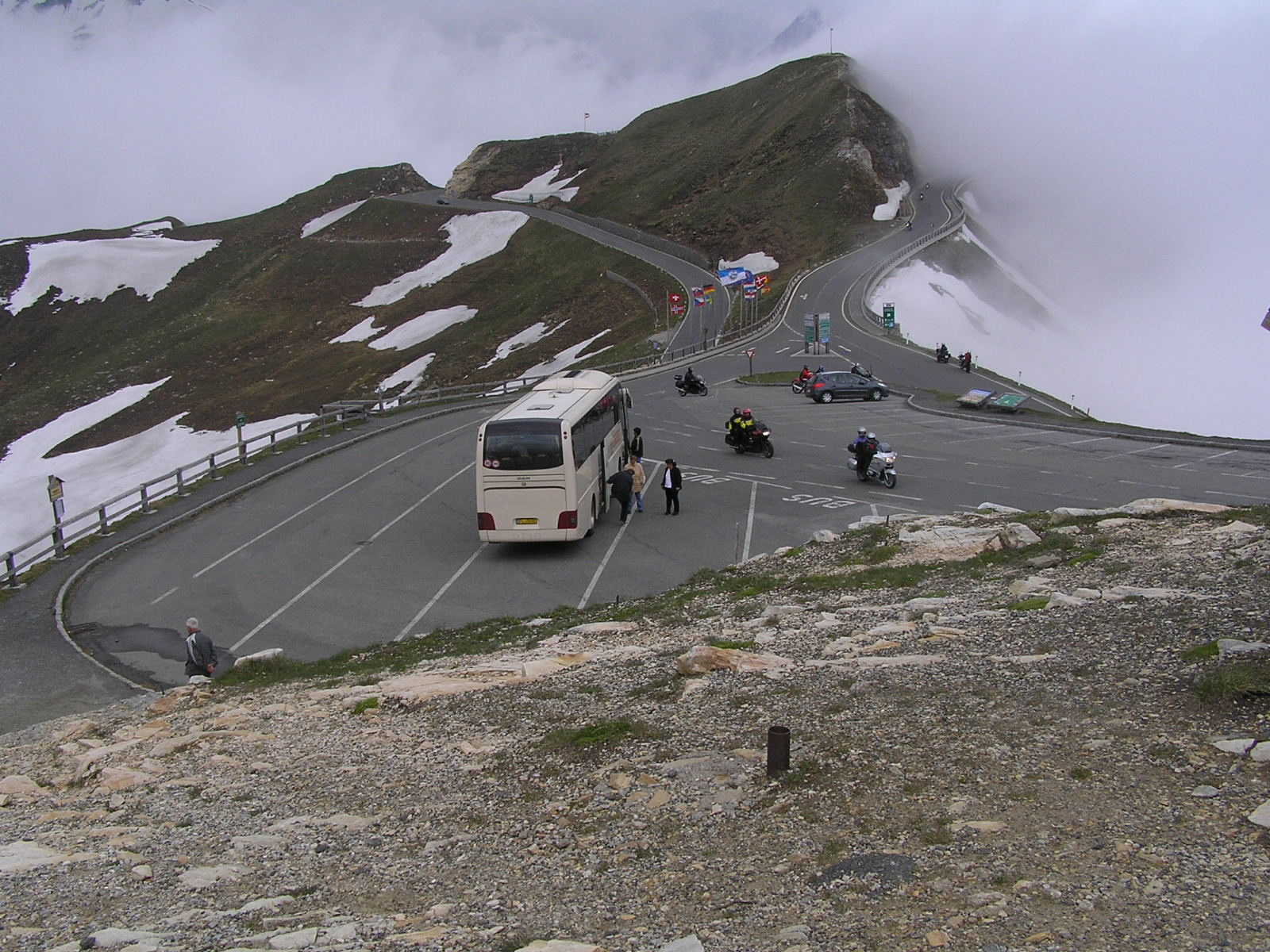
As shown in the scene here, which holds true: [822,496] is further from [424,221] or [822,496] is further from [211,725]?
[424,221]

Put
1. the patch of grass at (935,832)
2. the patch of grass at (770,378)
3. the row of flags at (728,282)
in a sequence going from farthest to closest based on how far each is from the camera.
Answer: the row of flags at (728,282), the patch of grass at (770,378), the patch of grass at (935,832)

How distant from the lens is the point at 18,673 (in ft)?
61.7

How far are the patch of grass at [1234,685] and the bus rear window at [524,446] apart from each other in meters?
16.0

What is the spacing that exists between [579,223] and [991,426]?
81.4 metres

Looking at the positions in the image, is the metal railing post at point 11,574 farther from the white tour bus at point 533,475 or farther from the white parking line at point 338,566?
the white tour bus at point 533,475

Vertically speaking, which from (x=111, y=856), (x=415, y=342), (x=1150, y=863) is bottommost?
(x=111, y=856)

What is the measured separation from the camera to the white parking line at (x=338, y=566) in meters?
20.3

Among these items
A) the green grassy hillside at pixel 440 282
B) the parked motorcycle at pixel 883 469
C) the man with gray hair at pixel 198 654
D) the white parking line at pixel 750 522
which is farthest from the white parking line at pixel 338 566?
the green grassy hillside at pixel 440 282

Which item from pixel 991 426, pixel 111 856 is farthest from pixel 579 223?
pixel 111 856

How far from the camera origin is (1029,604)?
12.9 meters

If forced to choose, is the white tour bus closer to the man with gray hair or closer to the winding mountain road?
the winding mountain road

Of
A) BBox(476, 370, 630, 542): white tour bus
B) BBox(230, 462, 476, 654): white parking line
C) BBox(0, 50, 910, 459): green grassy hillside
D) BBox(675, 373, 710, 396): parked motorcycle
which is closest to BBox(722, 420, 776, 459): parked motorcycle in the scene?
BBox(230, 462, 476, 654): white parking line

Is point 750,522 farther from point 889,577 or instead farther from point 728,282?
point 728,282

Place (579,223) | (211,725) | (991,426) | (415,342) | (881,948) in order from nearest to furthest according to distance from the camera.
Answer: (881,948) → (211,725) → (991,426) → (415,342) → (579,223)
